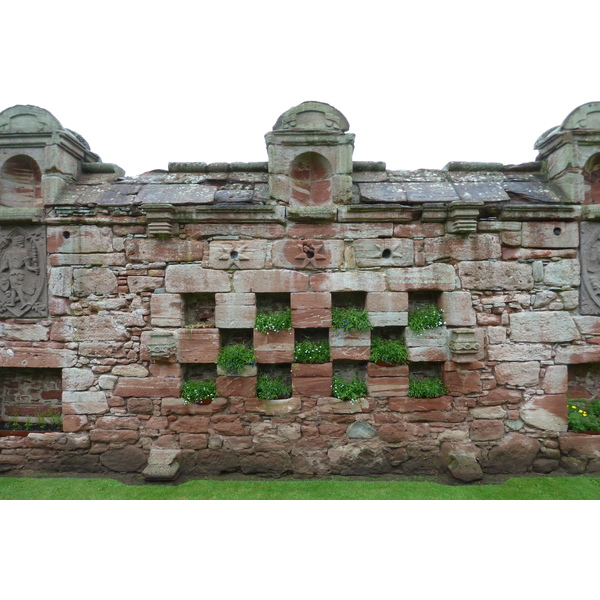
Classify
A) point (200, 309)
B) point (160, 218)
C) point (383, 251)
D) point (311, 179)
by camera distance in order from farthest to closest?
point (311, 179), point (200, 309), point (383, 251), point (160, 218)

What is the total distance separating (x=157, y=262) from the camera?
5066 millimetres

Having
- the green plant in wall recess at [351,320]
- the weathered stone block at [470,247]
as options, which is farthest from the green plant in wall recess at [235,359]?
the weathered stone block at [470,247]

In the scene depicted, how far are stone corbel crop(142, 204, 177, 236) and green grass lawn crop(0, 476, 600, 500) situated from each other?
3.45 metres

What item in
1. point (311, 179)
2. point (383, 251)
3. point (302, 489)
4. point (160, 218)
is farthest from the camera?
point (311, 179)

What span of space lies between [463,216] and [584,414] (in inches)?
140

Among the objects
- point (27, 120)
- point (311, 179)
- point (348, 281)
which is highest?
point (27, 120)

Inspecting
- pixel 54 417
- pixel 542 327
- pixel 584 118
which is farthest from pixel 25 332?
pixel 584 118

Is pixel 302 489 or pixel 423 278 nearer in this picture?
pixel 302 489

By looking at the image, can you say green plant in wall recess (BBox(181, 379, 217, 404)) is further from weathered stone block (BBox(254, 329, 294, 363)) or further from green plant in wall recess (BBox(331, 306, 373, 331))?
green plant in wall recess (BBox(331, 306, 373, 331))

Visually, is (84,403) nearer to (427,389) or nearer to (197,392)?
(197,392)

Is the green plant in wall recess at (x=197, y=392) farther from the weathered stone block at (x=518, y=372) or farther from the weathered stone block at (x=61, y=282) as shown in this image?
the weathered stone block at (x=518, y=372)

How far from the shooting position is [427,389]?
5.07 m

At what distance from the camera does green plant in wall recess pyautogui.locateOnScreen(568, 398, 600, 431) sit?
5.17 metres

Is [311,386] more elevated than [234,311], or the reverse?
[234,311]
